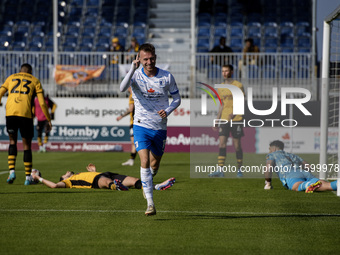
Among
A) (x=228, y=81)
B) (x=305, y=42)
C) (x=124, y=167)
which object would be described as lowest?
(x=124, y=167)

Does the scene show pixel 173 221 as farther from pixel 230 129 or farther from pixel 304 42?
pixel 304 42

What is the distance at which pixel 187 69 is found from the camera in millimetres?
24656

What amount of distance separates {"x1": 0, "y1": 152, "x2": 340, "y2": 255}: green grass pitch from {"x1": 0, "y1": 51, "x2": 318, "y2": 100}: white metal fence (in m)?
12.5

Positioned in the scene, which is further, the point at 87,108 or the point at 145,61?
the point at 87,108

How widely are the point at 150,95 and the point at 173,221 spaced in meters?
1.56

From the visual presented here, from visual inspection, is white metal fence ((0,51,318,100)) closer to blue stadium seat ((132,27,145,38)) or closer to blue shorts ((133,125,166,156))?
blue stadium seat ((132,27,145,38))

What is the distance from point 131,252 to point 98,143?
61.1 ft

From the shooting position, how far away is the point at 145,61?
7.69 metres

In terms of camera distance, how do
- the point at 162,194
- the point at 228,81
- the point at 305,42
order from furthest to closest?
the point at 305,42 < the point at 228,81 < the point at 162,194

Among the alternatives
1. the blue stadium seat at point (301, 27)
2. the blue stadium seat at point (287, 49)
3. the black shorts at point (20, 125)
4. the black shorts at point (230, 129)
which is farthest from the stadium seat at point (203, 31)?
the black shorts at point (20, 125)

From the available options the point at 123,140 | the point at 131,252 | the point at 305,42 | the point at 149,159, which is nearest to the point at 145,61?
the point at 149,159

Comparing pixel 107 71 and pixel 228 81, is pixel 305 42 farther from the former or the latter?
pixel 228 81

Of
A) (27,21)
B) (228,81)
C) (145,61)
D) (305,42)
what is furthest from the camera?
(27,21)

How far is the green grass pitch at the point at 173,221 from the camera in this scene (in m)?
Result: 5.91
